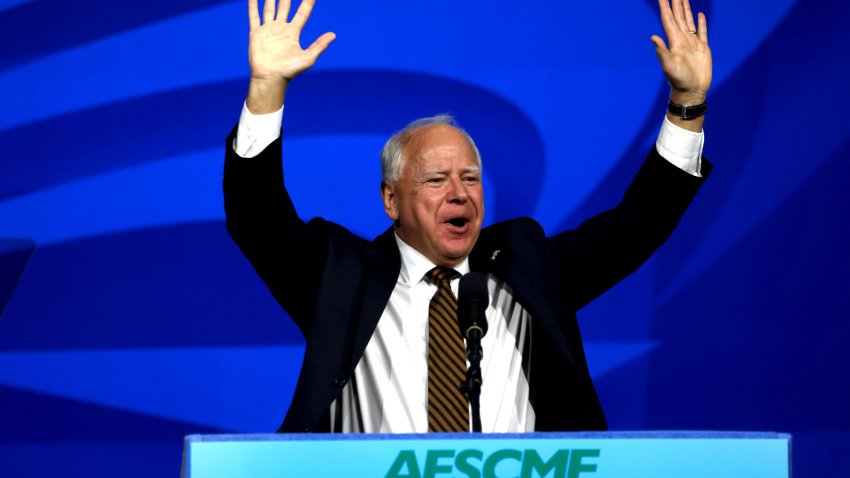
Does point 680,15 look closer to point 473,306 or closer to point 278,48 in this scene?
point 278,48

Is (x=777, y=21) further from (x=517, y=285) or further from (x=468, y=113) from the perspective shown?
(x=517, y=285)

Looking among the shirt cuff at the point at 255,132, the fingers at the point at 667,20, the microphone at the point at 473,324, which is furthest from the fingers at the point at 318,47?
the fingers at the point at 667,20

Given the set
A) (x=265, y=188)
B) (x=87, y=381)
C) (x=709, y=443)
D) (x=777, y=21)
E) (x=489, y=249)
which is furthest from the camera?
(x=777, y=21)

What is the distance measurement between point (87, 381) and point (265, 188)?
1.22 m

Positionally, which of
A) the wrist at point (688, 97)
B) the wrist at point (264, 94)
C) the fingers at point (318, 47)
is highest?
the fingers at point (318, 47)

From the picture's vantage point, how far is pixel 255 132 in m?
2.03

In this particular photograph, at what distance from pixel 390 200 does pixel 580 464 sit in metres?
1.21

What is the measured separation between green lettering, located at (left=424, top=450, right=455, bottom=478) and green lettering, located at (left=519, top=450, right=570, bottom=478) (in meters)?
0.09

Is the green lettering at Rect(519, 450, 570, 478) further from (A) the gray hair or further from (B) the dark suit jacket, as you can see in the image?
(A) the gray hair

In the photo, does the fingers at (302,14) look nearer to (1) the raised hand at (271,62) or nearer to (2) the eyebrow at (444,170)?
(1) the raised hand at (271,62)

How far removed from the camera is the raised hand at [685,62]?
2.21m

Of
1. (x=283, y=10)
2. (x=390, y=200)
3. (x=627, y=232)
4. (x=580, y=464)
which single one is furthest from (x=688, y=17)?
(x=580, y=464)

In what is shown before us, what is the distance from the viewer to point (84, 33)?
10.0ft

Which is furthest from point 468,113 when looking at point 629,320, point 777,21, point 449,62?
point 777,21
